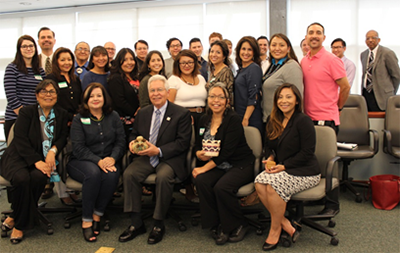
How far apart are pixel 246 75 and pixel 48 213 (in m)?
2.24

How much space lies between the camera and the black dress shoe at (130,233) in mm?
2700

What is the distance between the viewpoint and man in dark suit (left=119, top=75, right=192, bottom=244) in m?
2.77

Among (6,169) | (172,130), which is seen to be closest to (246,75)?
(172,130)

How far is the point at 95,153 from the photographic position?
117 inches

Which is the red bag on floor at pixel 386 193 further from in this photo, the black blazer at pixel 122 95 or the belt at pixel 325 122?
the black blazer at pixel 122 95

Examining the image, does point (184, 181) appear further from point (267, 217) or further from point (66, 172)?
point (66, 172)

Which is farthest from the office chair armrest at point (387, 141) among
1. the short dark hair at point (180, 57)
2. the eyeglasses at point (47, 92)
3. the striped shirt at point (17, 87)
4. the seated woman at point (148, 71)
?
the striped shirt at point (17, 87)

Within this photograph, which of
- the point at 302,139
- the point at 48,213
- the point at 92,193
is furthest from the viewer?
the point at 48,213

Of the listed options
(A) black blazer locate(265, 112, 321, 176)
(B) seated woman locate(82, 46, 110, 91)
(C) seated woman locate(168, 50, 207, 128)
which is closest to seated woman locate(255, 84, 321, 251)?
(A) black blazer locate(265, 112, 321, 176)

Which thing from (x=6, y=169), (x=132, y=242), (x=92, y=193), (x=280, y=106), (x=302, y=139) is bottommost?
(x=132, y=242)

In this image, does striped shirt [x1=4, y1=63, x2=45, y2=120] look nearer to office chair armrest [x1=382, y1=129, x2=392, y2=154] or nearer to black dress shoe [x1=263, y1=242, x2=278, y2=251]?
black dress shoe [x1=263, y1=242, x2=278, y2=251]

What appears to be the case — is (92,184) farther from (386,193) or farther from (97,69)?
(386,193)

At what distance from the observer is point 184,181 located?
3.02 m

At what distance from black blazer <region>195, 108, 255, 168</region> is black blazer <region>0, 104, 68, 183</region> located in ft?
4.55
